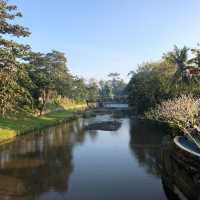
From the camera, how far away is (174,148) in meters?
22.8

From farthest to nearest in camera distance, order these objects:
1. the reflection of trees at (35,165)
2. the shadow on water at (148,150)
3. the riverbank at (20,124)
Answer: the riverbank at (20,124) → the shadow on water at (148,150) → the reflection of trees at (35,165)

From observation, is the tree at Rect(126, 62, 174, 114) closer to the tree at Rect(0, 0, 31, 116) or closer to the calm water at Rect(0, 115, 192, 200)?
the calm water at Rect(0, 115, 192, 200)

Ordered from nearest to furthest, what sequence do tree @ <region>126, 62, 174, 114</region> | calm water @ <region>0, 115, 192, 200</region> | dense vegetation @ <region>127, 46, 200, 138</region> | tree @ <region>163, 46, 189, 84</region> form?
calm water @ <region>0, 115, 192, 200</region> → dense vegetation @ <region>127, 46, 200, 138</region> → tree @ <region>163, 46, 189, 84</region> → tree @ <region>126, 62, 174, 114</region>

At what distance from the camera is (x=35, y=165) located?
3256 cm

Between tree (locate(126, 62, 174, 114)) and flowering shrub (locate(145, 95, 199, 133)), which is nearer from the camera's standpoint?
flowering shrub (locate(145, 95, 199, 133))

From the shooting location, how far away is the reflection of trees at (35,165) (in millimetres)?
24891

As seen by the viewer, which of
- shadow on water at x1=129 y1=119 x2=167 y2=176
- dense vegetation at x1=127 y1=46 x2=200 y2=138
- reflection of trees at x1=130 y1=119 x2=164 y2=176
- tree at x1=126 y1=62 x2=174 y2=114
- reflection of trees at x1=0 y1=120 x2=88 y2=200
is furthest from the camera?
tree at x1=126 y1=62 x2=174 y2=114

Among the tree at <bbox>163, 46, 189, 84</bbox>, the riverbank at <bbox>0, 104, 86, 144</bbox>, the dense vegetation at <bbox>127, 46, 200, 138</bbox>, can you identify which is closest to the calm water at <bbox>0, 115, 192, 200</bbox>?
the riverbank at <bbox>0, 104, 86, 144</bbox>

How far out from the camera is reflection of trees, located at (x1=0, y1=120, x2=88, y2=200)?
2489cm

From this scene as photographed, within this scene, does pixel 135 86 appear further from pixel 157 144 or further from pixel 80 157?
pixel 80 157

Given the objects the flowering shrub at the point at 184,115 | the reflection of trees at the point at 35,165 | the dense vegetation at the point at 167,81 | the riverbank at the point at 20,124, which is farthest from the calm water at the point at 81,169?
the dense vegetation at the point at 167,81

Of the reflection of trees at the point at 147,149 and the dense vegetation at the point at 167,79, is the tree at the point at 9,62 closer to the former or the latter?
the reflection of trees at the point at 147,149

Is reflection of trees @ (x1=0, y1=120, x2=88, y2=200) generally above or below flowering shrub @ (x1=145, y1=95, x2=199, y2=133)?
below

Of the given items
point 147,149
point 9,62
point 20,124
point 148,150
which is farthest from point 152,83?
point 9,62
